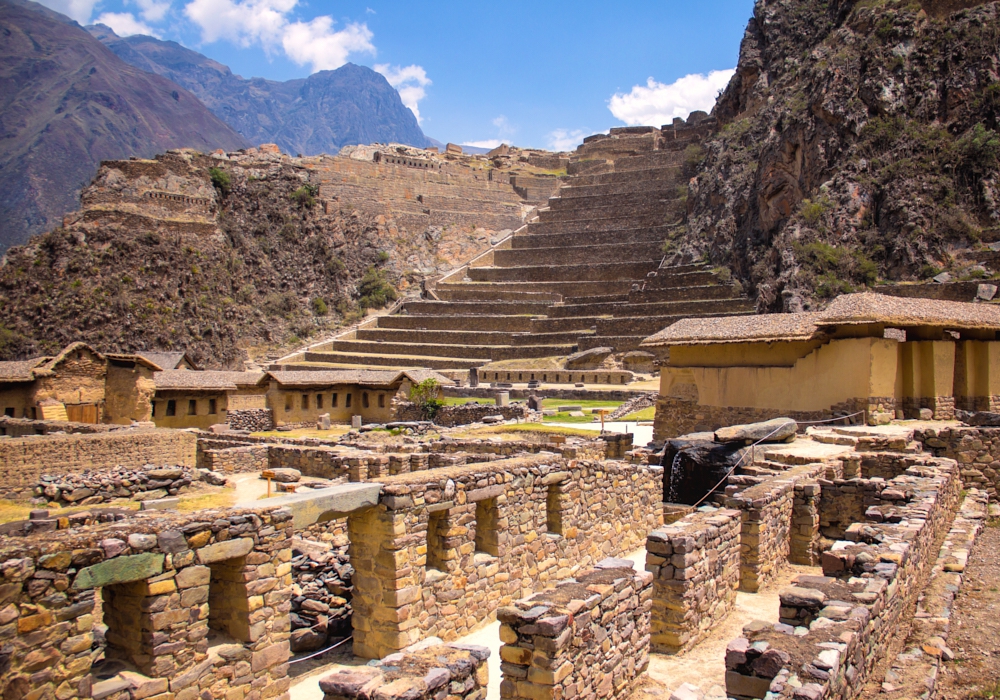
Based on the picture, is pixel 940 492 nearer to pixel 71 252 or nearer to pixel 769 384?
pixel 769 384

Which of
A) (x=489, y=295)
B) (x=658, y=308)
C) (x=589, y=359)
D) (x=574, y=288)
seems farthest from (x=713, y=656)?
(x=489, y=295)

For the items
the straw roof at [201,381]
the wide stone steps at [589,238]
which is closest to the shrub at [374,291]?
the wide stone steps at [589,238]

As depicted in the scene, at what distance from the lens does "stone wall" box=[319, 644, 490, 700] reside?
157 inches

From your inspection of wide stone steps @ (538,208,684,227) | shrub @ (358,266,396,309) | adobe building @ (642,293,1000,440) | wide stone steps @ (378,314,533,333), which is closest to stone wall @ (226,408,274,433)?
adobe building @ (642,293,1000,440)

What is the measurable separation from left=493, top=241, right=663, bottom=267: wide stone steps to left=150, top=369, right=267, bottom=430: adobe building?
4273cm

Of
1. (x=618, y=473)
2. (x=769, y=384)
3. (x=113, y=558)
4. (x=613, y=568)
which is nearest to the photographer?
(x=113, y=558)

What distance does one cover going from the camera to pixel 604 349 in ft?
142

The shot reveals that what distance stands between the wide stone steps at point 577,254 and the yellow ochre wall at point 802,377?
4315 centimetres

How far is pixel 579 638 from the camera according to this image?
4.75 metres

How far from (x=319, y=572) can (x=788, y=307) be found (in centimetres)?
3370

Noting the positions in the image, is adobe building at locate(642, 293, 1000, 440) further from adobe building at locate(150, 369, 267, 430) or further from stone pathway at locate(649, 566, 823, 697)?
adobe building at locate(150, 369, 267, 430)

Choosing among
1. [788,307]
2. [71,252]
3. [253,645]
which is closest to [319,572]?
[253,645]

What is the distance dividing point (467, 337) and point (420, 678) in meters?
46.8

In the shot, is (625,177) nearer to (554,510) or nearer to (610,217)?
(610,217)
